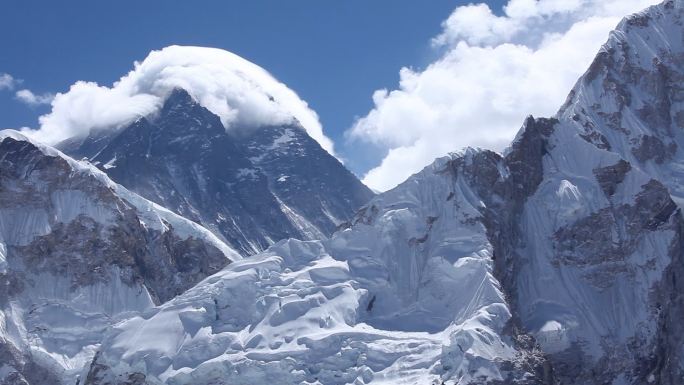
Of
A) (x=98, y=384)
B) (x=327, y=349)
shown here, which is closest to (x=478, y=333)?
(x=327, y=349)

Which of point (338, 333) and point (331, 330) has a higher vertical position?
point (331, 330)

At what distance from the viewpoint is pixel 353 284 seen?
198375 mm

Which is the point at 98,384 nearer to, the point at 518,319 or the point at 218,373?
the point at 218,373

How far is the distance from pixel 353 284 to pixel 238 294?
51.6ft

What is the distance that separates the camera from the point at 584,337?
194625mm

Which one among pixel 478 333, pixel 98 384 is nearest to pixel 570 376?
pixel 478 333

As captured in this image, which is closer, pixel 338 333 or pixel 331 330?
pixel 338 333

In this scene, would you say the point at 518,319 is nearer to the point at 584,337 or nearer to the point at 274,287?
the point at 584,337

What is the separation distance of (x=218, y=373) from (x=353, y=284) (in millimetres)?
26548

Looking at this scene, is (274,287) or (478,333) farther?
(274,287)

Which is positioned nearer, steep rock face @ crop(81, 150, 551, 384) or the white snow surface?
steep rock face @ crop(81, 150, 551, 384)

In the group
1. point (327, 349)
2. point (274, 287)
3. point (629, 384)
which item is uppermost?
point (274, 287)

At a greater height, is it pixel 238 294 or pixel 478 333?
pixel 238 294

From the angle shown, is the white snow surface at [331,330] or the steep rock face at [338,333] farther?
the white snow surface at [331,330]
